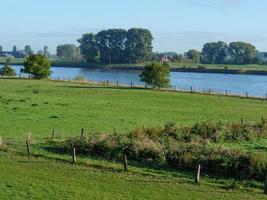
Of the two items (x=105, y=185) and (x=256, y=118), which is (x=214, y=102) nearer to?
(x=256, y=118)

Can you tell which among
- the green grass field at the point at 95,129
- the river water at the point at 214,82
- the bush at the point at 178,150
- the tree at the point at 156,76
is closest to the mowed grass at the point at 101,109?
the green grass field at the point at 95,129

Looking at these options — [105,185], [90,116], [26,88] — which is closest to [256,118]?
[90,116]

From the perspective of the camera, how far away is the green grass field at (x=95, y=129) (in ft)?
77.3

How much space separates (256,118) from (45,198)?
3517 cm

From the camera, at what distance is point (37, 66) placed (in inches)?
4119

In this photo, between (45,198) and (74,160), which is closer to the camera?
(45,198)

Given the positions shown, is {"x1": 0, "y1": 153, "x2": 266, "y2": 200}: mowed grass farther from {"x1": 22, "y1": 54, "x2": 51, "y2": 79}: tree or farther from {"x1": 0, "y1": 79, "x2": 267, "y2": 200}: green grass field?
{"x1": 22, "y1": 54, "x2": 51, "y2": 79}: tree

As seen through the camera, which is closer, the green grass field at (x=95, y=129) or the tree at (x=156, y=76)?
the green grass field at (x=95, y=129)

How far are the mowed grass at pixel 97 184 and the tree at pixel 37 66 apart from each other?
249 ft

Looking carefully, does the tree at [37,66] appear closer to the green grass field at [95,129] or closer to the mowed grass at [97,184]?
the green grass field at [95,129]

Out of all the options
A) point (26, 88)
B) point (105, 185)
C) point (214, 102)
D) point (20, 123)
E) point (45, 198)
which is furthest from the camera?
point (26, 88)

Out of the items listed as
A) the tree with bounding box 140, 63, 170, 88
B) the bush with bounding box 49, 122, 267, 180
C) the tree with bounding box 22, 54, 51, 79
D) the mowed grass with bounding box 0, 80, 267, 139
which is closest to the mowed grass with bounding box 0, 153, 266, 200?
the bush with bounding box 49, 122, 267, 180

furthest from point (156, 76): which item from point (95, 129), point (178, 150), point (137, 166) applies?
point (137, 166)

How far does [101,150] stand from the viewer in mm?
31688
